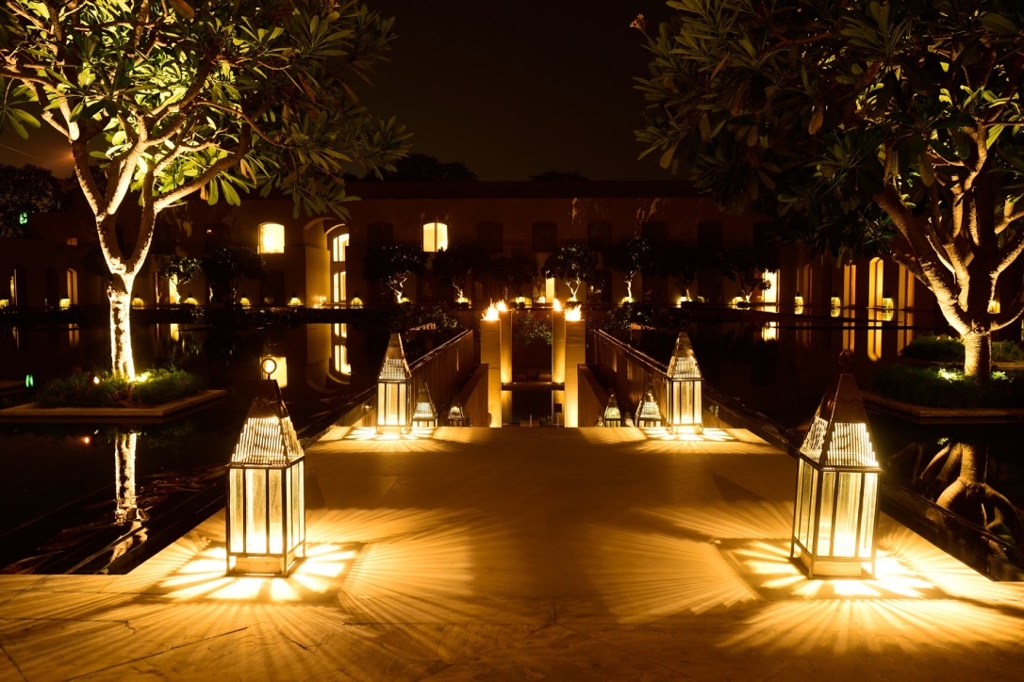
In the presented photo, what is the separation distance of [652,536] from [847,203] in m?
3.58

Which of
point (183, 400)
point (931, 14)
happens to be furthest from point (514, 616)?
point (183, 400)

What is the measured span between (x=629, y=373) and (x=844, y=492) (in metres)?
7.36

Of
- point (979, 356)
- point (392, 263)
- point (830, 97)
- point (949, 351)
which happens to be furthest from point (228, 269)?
point (830, 97)

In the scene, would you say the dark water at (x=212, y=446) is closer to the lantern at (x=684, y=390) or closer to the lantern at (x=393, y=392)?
the lantern at (x=393, y=392)

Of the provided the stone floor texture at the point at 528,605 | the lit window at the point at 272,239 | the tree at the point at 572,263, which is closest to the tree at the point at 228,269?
the lit window at the point at 272,239

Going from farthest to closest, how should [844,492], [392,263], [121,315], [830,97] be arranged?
[392,263], [121,315], [830,97], [844,492]

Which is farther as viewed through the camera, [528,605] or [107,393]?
[107,393]

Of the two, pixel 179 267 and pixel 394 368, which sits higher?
pixel 179 267

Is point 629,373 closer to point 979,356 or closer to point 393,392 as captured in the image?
point 393,392

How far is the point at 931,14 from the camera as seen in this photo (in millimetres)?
6293

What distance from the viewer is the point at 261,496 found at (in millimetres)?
3863

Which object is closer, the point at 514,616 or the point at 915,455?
the point at 514,616

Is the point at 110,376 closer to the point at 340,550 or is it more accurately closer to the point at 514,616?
the point at 340,550

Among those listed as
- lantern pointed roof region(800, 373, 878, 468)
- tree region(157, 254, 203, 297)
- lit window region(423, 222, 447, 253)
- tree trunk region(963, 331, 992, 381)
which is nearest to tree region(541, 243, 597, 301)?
lit window region(423, 222, 447, 253)
